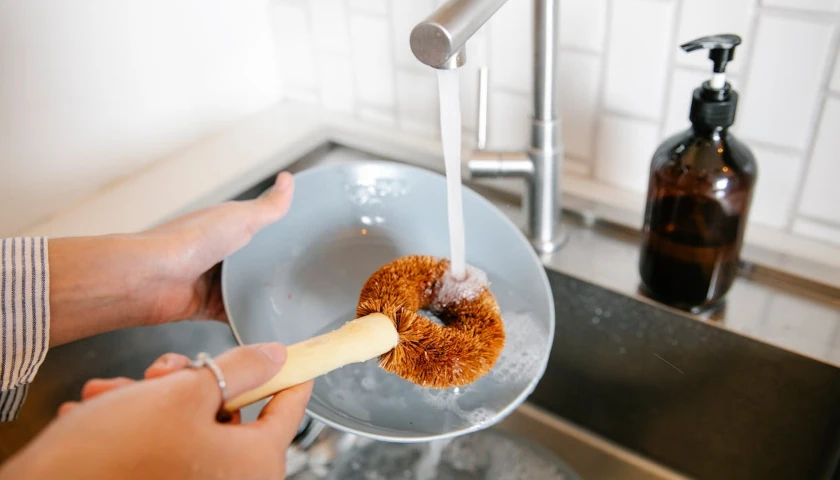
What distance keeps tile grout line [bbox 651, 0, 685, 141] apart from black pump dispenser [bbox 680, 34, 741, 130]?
0.10 meters

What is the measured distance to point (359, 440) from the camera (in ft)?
2.07

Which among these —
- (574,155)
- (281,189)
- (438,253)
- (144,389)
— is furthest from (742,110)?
(144,389)

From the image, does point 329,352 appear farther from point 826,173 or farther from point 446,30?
point 826,173

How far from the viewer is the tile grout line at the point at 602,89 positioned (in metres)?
0.58

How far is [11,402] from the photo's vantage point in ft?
1.63

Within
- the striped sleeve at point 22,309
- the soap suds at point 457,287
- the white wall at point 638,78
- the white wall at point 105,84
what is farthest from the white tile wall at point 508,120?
the striped sleeve at point 22,309

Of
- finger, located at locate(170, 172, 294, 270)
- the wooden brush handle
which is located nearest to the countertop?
finger, located at locate(170, 172, 294, 270)

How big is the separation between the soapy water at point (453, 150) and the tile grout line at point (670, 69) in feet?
0.72

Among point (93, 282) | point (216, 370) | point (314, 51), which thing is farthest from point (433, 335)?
point (314, 51)

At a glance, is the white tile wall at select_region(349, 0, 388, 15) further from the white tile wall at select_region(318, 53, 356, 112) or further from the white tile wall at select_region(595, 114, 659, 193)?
the white tile wall at select_region(595, 114, 659, 193)

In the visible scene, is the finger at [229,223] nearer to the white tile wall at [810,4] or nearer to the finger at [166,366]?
the finger at [166,366]

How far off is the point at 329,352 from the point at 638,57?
0.37 meters

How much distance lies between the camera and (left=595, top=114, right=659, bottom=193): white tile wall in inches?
24.3

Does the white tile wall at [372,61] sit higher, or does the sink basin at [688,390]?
the white tile wall at [372,61]
